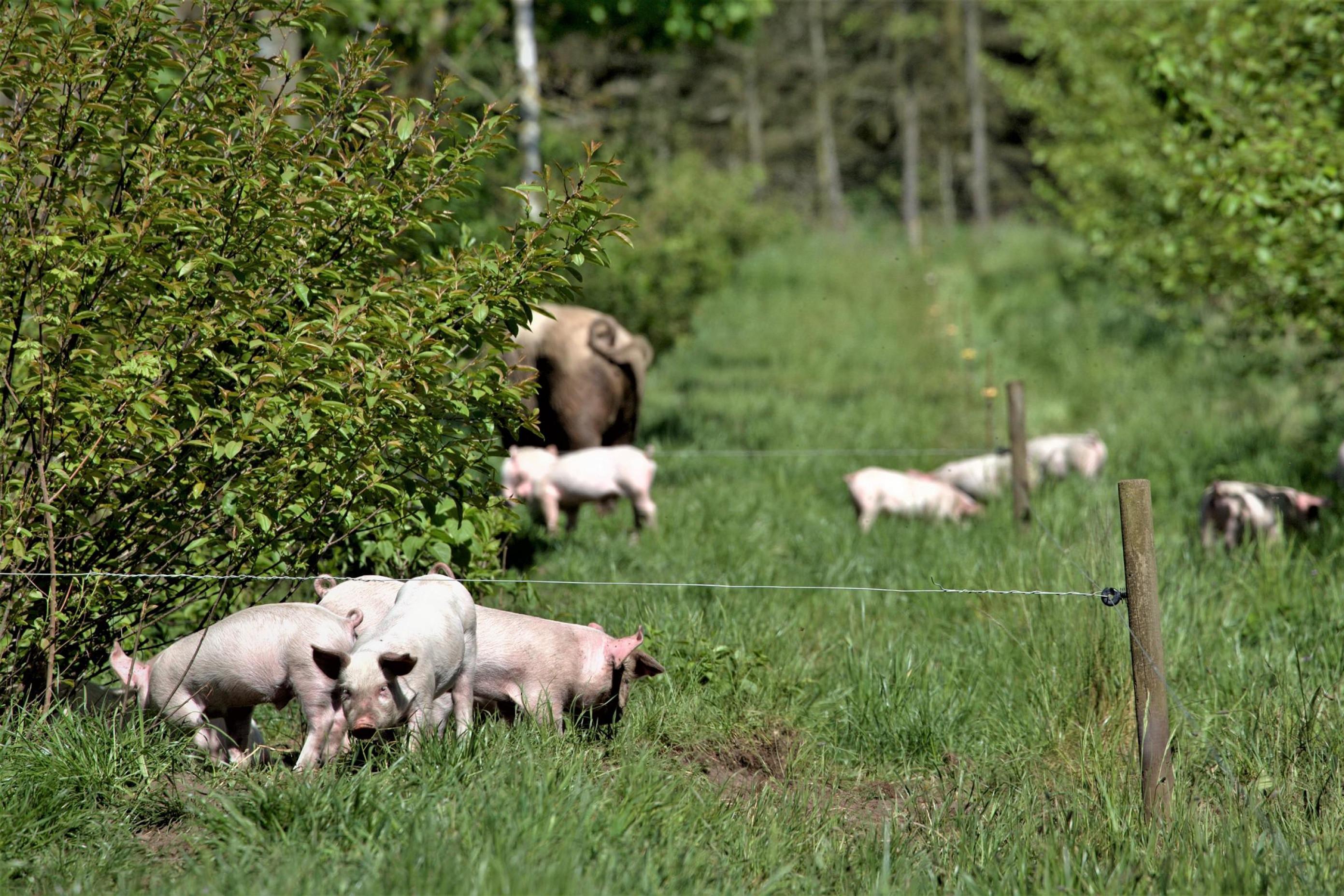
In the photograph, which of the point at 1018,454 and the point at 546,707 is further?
the point at 1018,454

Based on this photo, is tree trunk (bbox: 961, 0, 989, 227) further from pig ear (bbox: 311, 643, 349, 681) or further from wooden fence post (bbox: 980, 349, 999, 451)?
pig ear (bbox: 311, 643, 349, 681)

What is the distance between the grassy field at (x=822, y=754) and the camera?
343 centimetres

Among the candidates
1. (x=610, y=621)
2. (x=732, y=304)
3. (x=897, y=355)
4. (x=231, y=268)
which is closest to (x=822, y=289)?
(x=732, y=304)

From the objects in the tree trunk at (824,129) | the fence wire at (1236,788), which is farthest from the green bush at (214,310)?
the tree trunk at (824,129)

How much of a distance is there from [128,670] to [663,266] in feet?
31.7

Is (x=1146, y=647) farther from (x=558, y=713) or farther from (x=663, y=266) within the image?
(x=663, y=266)

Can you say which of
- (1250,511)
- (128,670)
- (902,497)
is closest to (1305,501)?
(1250,511)

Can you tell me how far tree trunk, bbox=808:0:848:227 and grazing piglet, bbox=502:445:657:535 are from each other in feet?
84.7

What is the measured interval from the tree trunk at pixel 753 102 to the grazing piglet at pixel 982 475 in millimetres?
27450

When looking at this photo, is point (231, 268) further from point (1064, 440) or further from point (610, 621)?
point (1064, 440)

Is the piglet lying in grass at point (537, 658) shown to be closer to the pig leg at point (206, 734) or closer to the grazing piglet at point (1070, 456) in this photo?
the pig leg at point (206, 734)

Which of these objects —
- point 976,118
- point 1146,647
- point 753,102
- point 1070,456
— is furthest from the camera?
point 753,102

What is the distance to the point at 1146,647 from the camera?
4082 millimetres

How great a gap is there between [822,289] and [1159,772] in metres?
20.0
